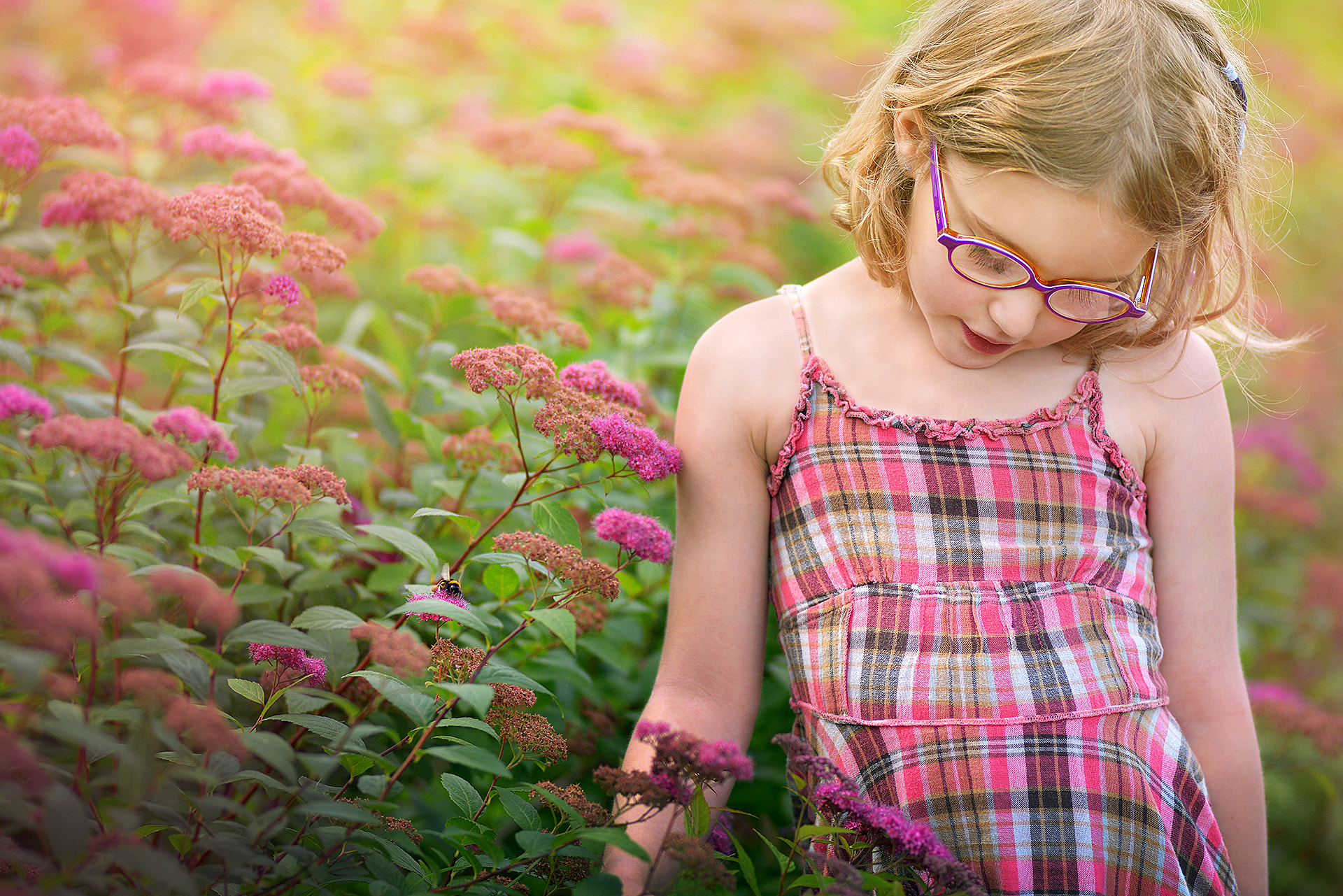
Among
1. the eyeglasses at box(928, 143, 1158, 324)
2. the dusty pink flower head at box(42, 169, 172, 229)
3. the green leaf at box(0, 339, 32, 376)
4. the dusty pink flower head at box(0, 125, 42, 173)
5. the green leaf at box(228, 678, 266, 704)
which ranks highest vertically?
the dusty pink flower head at box(0, 125, 42, 173)

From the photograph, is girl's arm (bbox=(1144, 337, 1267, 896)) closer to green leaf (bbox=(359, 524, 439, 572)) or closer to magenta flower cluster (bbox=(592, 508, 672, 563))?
magenta flower cluster (bbox=(592, 508, 672, 563))

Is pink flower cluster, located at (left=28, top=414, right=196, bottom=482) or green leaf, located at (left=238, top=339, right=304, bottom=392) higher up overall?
green leaf, located at (left=238, top=339, right=304, bottom=392)

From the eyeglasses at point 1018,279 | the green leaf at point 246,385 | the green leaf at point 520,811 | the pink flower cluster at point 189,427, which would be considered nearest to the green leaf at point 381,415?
the green leaf at point 246,385

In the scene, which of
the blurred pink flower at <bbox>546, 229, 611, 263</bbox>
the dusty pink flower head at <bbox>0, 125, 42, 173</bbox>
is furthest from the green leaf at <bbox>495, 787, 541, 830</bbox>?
the blurred pink flower at <bbox>546, 229, 611, 263</bbox>

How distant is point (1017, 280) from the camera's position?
41.6 inches

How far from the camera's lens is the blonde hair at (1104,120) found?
40.4 inches

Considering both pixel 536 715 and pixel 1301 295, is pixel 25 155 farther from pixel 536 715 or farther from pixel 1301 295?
pixel 1301 295

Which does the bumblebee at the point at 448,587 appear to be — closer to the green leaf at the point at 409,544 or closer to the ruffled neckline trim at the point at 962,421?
the green leaf at the point at 409,544

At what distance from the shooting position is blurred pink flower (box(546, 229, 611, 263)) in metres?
2.23

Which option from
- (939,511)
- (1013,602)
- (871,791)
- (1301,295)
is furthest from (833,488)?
(1301,295)

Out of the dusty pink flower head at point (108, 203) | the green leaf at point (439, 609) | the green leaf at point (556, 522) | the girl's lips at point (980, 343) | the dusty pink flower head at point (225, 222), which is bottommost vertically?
the green leaf at point (439, 609)

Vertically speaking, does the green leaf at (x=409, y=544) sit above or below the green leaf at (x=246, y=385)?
below

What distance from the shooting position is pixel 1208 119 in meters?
1.08

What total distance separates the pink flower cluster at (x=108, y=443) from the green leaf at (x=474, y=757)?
36cm
